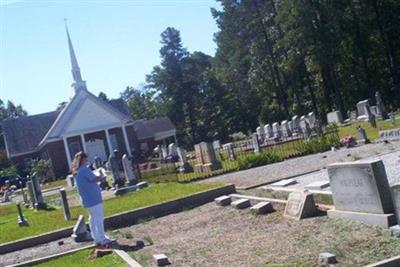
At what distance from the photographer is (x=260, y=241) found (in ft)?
30.7

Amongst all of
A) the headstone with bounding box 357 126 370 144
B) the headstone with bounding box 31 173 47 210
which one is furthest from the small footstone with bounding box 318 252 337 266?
the headstone with bounding box 31 173 47 210

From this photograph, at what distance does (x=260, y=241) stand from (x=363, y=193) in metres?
1.83

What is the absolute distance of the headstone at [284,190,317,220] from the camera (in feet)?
34.0

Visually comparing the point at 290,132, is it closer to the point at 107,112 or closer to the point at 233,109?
the point at 107,112

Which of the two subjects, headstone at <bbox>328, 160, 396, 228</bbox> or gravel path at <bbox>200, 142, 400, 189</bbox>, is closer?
headstone at <bbox>328, 160, 396, 228</bbox>

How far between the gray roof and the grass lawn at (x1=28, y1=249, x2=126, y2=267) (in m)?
47.4

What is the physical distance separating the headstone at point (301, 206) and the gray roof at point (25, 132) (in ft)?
162

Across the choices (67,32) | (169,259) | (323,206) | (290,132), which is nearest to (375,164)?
(323,206)

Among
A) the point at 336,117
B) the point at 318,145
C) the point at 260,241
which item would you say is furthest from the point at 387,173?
the point at 336,117

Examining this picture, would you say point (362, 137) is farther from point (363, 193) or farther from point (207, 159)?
point (363, 193)

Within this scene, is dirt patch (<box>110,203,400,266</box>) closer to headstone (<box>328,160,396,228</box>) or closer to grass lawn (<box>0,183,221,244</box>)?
headstone (<box>328,160,396,228</box>)

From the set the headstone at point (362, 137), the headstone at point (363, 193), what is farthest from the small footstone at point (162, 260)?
the headstone at point (362, 137)

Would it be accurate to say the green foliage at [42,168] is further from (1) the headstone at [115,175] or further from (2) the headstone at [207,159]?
(1) the headstone at [115,175]

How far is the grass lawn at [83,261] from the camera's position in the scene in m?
9.66
